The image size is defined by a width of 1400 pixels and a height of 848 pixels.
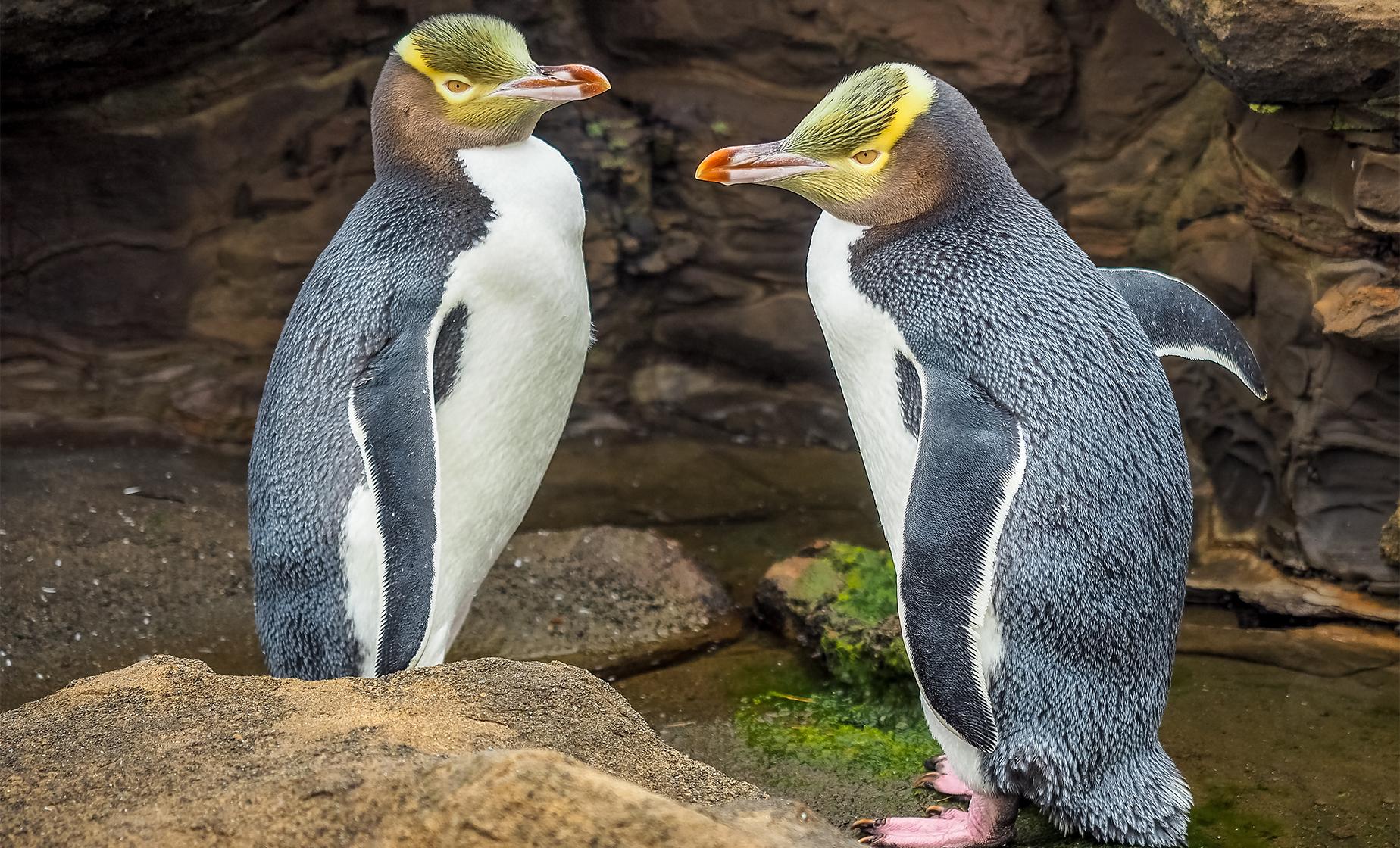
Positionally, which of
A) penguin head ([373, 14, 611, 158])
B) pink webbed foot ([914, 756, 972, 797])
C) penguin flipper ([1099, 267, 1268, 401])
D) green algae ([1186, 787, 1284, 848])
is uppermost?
penguin head ([373, 14, 611, 158])

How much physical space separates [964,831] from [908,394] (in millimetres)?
870

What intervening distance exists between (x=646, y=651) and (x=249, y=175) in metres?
2.36

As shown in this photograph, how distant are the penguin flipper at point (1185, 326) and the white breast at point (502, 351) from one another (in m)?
1.20

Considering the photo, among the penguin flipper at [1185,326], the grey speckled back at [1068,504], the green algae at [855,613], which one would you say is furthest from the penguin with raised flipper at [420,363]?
the penguin flipper at [1185,326]

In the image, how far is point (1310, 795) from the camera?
10.4 ft

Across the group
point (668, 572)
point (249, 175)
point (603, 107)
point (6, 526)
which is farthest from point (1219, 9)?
point (6, 526)

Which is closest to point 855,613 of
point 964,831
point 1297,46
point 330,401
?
point 964,831

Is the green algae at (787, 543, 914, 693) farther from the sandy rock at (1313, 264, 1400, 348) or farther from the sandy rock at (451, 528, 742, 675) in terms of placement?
the sandy rock at (1313, 264, 1400, 348)

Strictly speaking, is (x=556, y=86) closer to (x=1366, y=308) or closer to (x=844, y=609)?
(x=844, y=609)

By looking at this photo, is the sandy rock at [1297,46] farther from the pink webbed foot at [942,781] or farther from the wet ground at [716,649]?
the pink webbed foot at [942,781]

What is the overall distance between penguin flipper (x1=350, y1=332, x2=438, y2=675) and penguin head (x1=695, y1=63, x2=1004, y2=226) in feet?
2.49

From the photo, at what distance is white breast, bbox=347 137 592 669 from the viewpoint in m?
3.16

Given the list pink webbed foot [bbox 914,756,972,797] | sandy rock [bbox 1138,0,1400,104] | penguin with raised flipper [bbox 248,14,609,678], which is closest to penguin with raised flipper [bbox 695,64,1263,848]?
pink webbed foot [bbox 914,756,972,797]

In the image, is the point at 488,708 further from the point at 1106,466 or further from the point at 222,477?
the point at 222,477
